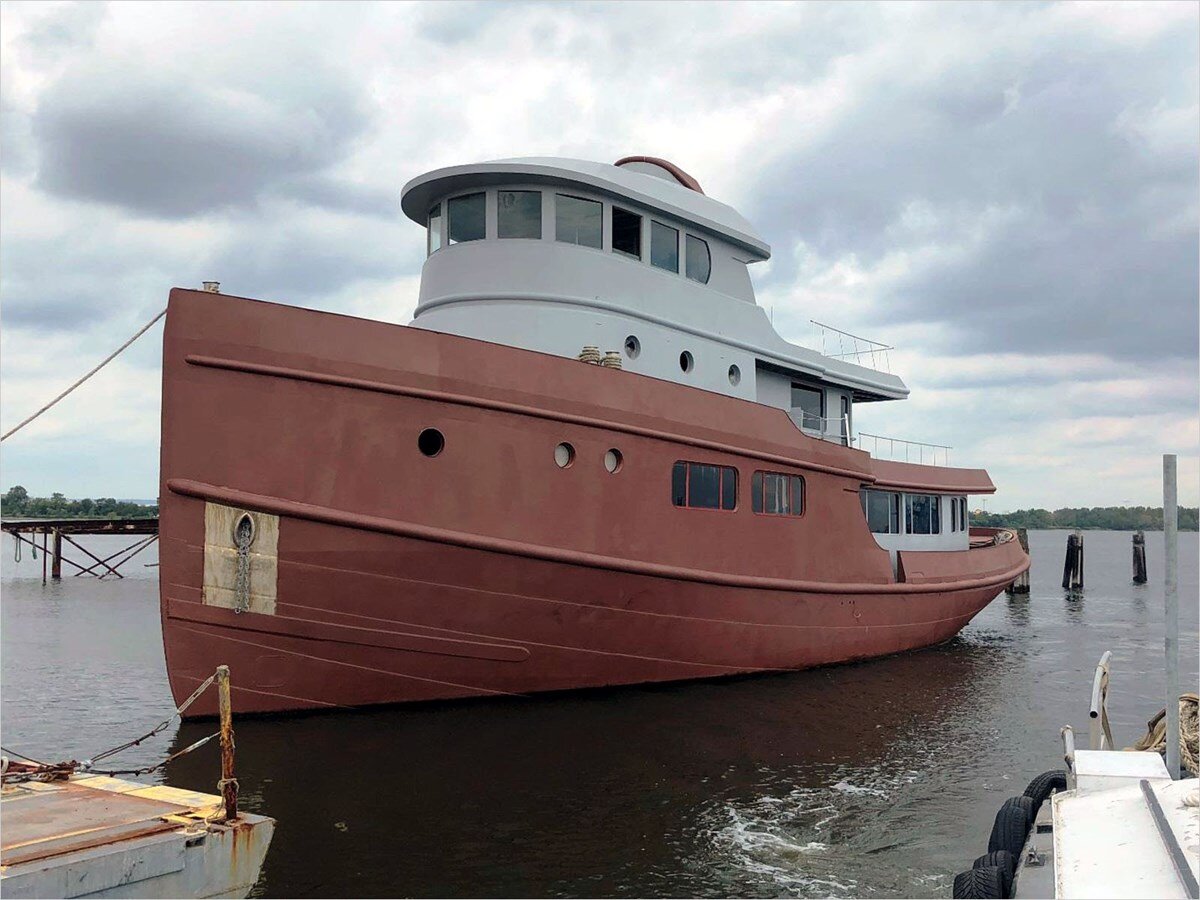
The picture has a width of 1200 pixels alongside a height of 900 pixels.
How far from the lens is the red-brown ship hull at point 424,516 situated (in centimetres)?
895

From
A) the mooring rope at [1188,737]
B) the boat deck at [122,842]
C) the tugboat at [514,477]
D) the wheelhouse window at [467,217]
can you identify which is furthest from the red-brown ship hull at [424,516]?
the mooring rope at [1188,737]

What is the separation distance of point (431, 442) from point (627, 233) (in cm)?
467

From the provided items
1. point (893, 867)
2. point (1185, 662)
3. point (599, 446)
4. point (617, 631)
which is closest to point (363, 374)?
point (599, 446)

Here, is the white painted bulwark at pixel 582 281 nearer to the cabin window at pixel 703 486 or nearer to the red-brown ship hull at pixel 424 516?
the red-brown ship hull at pixel 424 516

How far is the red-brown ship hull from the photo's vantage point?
8945 millimetres

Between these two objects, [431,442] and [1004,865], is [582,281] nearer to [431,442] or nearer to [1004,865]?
[431,442]

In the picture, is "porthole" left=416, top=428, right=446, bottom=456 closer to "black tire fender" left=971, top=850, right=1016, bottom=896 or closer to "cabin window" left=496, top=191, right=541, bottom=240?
"cabin window" left=496, top=191, right=541, bottom=240

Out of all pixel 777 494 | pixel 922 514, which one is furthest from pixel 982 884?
pixel 922 514

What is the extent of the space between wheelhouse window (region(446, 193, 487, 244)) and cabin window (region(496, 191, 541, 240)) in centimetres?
26

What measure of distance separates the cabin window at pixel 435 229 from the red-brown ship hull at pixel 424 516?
12.0 feet

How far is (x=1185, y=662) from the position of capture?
56.6 ft

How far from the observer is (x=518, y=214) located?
12086 millimetres

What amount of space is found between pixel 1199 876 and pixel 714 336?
34.8 feet

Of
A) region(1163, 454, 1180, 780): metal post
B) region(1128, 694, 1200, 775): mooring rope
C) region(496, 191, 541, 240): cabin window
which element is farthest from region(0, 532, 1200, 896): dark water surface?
region(496, 191, 541, 240): cabin window
